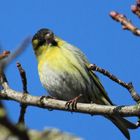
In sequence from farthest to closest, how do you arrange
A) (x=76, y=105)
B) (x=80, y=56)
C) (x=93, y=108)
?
(x=80, y=56) → (x=76, y=105) → (x=93, y=108)

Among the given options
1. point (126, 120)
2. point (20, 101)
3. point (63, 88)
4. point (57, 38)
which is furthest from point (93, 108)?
point (57, 38)

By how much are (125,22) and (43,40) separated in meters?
3.77

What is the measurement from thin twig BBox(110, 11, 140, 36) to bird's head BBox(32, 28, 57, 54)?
357 cm

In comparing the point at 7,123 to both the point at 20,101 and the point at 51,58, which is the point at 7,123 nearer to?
the point at 20,101

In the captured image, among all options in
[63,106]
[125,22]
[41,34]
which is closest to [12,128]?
[125,22]

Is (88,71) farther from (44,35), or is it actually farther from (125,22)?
(125,22)

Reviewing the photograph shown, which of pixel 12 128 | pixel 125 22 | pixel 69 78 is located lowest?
pixel 12 128

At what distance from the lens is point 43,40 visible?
16.4 ft

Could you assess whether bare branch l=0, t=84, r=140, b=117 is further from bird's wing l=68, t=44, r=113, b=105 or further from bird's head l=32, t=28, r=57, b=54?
bird's head l=32, t=28, r=57, b=54

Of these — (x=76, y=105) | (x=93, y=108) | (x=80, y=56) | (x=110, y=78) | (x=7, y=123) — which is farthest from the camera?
(x=80, y=56)

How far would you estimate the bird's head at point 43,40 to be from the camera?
4.98 metres

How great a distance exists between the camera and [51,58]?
4.70 metres

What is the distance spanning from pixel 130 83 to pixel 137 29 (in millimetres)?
1353

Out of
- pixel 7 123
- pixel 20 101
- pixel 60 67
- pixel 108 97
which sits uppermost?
pixel 60 67
